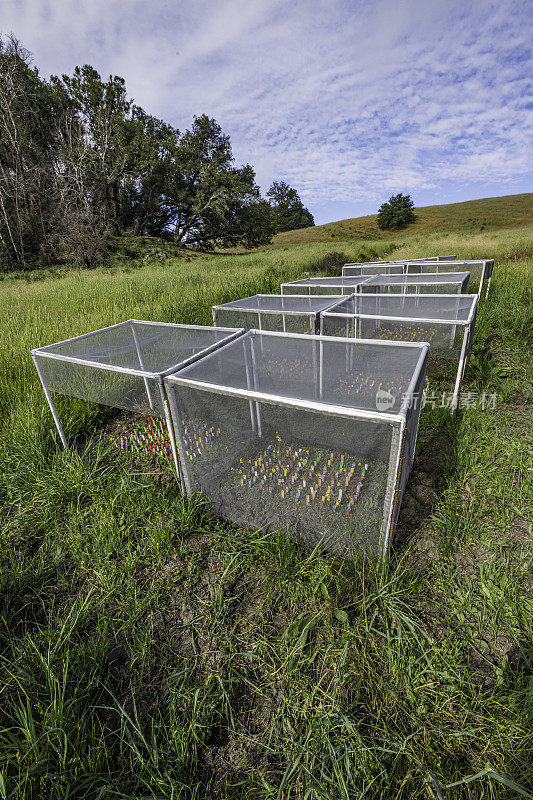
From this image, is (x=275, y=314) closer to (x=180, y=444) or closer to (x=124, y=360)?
(x=124, y=360)

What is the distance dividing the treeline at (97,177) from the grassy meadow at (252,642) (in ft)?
52.7

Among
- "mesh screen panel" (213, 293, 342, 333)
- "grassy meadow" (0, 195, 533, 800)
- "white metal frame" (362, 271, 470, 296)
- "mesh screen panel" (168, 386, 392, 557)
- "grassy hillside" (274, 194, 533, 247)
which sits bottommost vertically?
"grassy meadow" (0, 195, 533, 800)

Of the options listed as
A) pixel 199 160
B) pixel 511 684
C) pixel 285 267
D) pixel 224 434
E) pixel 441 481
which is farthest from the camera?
pixel 199 160

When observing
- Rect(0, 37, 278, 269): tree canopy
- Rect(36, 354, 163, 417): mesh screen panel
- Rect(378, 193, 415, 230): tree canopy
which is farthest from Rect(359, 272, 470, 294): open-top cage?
Rect(378, 193, 415, 230): tree canopy

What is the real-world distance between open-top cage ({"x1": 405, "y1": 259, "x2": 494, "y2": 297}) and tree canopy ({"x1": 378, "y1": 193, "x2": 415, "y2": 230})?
125 ft

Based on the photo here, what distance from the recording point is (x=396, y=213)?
40.5 metres

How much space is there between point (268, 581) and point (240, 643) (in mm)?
337

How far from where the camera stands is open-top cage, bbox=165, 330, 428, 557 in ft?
5.44

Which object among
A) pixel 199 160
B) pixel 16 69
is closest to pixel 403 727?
pixel 16 69

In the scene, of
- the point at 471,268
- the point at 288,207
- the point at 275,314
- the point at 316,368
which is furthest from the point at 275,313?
the point at 288,207

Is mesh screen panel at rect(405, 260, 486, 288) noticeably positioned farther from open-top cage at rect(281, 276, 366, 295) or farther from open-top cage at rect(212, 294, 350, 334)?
open-top cage at rect(212, 294, 350, 334)

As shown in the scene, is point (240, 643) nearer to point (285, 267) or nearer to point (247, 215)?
point (285, 267)

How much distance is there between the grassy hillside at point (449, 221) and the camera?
112ft

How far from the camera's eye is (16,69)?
15.1 metres
